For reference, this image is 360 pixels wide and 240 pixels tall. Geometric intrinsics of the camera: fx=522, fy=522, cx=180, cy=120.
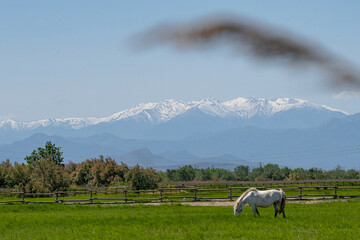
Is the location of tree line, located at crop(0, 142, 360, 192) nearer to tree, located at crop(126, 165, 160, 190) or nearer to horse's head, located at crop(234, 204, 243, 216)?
tree, located at crop(126, 165, 160, 190)

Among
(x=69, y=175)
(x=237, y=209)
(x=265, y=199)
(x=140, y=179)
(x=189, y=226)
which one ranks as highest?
(x=69, y=175)

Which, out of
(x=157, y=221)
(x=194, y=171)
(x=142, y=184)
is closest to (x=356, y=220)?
(x=157, y=221)

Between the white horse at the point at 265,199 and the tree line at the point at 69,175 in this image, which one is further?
A: the tree line at the point at 69,175

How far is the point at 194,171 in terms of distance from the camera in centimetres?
16888

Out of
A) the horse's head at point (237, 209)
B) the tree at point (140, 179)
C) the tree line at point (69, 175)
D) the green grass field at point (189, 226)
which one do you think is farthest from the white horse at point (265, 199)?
the tree at point (140, 179)

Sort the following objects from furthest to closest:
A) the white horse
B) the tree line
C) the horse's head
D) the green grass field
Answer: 1. the tree line
2. the horse's head
3. the white horse
4. the green grass field

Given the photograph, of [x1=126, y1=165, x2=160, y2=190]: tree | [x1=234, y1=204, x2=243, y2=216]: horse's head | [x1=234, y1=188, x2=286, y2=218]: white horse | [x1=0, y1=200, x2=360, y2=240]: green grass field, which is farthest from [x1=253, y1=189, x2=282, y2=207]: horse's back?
[x1=126, y1=165, x2=160, y2=190]: tree

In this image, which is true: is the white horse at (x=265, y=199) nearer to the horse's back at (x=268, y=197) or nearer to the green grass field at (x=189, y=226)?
the horse's back at (x=268, y=197)

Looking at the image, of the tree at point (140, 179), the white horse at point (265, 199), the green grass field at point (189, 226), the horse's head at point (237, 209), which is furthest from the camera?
the tree at point (140, 179)

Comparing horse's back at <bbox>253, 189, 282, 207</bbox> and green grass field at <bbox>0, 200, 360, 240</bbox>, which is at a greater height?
horse's back at <bbox>253, 189, 282, 207</bbox>

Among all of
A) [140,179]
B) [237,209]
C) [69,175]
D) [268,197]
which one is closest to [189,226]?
[237,209]

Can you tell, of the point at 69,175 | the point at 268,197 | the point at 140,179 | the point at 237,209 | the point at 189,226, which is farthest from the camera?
the point at 69,175

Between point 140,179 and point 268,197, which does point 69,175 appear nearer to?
point 140,179

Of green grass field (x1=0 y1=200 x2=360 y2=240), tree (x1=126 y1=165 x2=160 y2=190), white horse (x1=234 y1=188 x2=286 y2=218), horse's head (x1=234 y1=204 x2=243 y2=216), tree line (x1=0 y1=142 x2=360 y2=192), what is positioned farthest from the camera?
tree (x1=126 y1=165 x2=160 y2=190)
